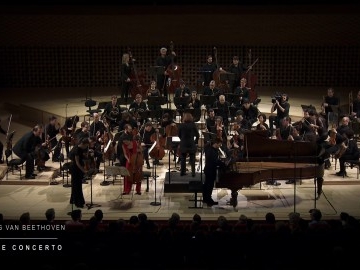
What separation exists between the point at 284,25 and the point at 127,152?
12.4 metres

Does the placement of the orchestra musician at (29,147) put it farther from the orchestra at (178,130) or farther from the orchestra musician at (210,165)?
the orchestra musician at (210,165)

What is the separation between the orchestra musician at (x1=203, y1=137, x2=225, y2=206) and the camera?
15.4m

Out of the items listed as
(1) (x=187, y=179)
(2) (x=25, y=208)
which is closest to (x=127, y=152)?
(1) (x=187, y=179)

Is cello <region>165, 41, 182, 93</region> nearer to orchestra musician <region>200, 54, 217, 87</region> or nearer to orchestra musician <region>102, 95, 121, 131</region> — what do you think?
orchestra musician <region>200, 54, 217, 87</region>

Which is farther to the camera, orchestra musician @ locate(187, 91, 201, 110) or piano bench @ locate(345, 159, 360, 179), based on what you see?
orchestra musician @ locate(187, 91, 201, 110)

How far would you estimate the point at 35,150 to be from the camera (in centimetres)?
1752

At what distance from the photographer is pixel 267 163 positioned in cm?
1608

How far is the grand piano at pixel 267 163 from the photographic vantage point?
15258 mm

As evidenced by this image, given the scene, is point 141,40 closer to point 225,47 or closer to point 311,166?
point 225,47

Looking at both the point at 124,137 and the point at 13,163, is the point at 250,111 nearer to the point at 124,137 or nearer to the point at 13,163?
the point at 124,137

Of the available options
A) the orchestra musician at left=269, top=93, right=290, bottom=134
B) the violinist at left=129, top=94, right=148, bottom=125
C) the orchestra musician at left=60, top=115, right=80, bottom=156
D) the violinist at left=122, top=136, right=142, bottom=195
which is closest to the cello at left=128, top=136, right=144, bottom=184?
the violinist at left=122, top=136, right=142, bottom=195

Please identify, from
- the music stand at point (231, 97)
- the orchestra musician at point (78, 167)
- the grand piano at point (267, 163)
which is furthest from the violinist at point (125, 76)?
the grand piano at point (267, 163)

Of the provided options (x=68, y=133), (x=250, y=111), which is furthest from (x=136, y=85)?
(x=68, y=133)

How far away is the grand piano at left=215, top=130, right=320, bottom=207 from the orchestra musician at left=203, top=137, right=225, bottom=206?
0.24m
